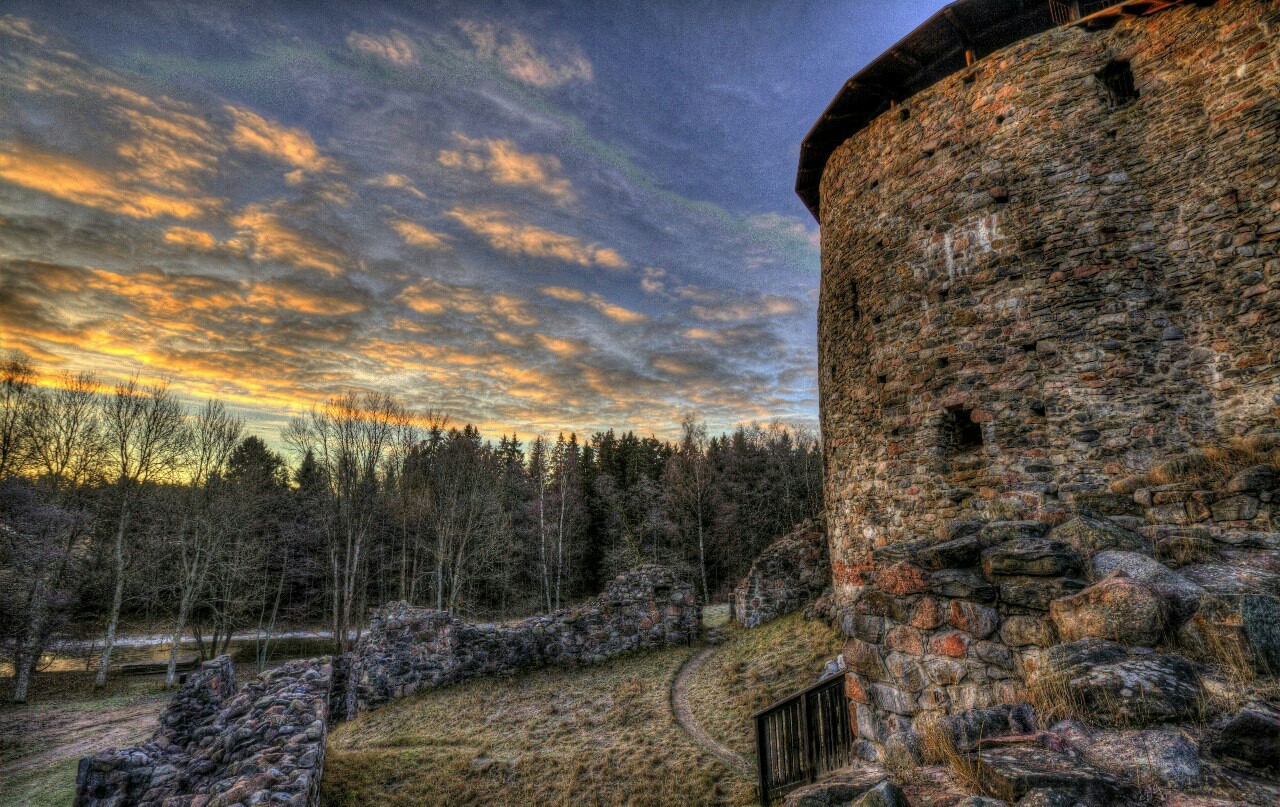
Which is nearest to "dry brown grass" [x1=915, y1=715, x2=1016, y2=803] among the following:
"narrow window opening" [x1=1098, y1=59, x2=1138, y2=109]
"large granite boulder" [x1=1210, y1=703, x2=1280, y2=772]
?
"large granite boulder" [x1=1210, y1=703, x2=1280, y2=772]

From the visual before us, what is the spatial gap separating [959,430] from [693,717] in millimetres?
6833

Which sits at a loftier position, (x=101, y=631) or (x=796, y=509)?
(x=796, y=509)

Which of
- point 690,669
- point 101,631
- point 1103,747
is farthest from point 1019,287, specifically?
point 101,631

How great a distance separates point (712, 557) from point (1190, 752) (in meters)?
31.6

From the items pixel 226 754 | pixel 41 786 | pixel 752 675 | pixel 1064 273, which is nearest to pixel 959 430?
pixel 1064 273

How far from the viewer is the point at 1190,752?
1986 mm

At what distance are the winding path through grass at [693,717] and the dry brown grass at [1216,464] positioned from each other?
5805mm

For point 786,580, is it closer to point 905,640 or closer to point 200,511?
point 905,640

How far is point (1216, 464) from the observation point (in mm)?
4453

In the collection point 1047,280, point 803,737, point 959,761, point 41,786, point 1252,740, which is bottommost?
point 41,786

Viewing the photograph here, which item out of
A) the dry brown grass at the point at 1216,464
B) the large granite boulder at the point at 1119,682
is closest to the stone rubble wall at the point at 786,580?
the dry brown grass at the point at 1216,464

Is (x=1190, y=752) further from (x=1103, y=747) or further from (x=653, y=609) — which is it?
Result: (x=653, y=609)

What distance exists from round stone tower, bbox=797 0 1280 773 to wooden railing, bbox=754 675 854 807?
158cm

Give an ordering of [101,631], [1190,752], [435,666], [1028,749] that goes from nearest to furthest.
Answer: [1190,752] → [1028,749] → [435,666] → [101,631]
